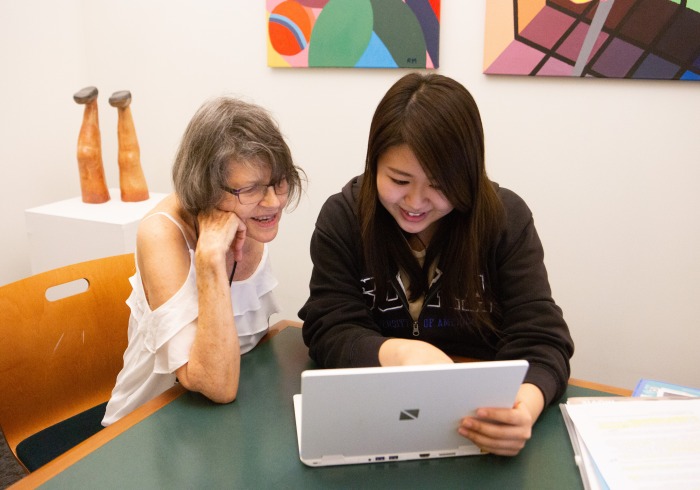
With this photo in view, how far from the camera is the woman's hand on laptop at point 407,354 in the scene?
1099mm

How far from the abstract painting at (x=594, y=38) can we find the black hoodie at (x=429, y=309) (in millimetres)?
971

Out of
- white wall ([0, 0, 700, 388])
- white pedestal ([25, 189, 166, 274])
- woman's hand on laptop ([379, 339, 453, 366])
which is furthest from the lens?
white pedestal ([25, 189, 166, 274])

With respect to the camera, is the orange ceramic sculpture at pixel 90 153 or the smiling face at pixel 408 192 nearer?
the smiling face at pixel 408 192

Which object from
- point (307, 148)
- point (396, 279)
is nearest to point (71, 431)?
point (396, 279)

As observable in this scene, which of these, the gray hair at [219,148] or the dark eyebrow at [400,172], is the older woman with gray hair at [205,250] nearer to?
the gray hair at [219,148]

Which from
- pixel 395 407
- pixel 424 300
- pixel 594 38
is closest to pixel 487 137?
pixel 594 38

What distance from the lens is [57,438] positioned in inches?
53.8

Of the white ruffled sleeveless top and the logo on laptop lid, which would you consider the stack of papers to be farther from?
the white ruffled sleeveless top

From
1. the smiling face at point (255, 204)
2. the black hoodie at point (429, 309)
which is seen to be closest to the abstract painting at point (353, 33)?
the black hoodie at point (429, 309)

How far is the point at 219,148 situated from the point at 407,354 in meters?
0.54

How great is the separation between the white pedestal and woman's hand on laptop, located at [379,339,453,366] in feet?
4.59

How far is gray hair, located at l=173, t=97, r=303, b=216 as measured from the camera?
4.10 ft

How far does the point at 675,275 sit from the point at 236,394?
1.70 m

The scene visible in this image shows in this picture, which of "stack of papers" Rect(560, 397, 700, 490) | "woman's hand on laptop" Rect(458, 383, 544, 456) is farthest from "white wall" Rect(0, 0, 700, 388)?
"woman's hand on laptop" Rect(458, 383, 544, 456)
